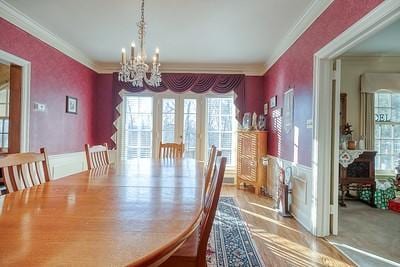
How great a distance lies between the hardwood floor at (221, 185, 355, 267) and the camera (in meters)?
2.39

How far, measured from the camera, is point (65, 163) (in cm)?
474

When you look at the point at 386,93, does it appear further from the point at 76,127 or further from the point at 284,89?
the point at 76,127

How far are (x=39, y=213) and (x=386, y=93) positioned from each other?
18.9 feet

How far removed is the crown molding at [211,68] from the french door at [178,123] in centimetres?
52

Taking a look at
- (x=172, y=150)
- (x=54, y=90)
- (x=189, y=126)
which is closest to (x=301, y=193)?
(x=172, y=150)

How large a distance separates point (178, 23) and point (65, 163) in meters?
2.98

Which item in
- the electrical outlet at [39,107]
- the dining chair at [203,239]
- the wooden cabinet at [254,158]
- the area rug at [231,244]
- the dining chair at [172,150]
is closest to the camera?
the dining chair at [203,239]

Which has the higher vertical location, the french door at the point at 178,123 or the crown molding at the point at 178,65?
the crown molding at the point at 178,65

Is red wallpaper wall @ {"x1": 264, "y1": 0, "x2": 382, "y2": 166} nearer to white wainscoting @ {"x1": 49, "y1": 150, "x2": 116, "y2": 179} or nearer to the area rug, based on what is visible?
the area rug

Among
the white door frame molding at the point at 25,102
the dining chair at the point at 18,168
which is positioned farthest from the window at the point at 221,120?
the dining chair at the point at 18,168

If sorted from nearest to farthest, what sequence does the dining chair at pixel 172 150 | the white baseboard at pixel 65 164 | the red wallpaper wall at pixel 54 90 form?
the red wallpaper wall at pixel 54 90 < the dining chair at pixel 172 150 < the white baseboard at pixel 65 164

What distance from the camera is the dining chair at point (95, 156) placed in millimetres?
2639

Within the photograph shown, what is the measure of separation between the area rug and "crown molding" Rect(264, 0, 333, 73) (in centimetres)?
248

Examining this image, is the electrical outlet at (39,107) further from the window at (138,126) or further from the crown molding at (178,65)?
the window at (138,126)
